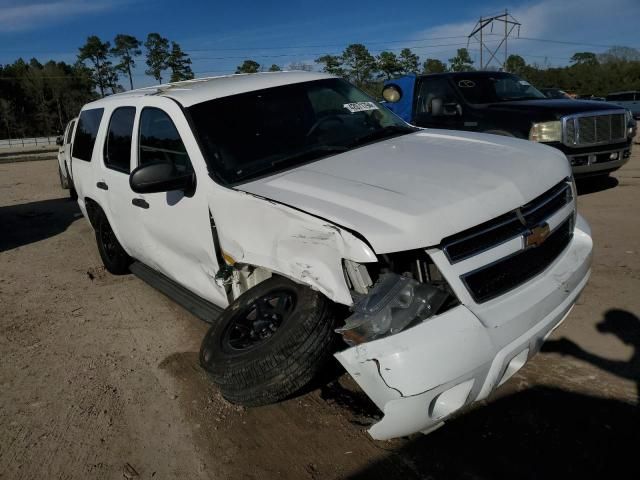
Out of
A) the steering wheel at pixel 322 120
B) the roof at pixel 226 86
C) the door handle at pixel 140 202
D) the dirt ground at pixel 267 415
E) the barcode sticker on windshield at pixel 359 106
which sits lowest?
the dirt ground at pixel 267 415

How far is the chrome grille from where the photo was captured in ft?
21.6

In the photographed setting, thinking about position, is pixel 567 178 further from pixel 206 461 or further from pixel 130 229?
pixel 130 229

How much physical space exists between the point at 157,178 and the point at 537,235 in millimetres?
2129

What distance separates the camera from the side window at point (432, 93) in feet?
25.2

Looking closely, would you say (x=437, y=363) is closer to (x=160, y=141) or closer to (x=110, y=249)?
(x=160, y=141)

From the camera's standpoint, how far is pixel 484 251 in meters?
2.31

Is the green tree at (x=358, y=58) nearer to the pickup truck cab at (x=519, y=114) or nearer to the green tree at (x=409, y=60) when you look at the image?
the green tree at (x=409, y=60)

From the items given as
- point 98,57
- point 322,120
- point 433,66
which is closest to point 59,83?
point 98,57

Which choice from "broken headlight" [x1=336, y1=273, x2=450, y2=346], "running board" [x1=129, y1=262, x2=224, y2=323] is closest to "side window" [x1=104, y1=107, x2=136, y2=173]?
"running board" [x1=129, y1=262, x2=224, y2=323]

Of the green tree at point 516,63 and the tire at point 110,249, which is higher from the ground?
the green tree at point 516,63

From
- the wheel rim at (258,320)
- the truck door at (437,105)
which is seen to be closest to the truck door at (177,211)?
the wheel rim at (258,320)

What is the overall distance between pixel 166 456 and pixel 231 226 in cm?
128

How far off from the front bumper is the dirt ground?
1.45 ft

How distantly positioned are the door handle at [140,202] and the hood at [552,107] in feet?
17.1
